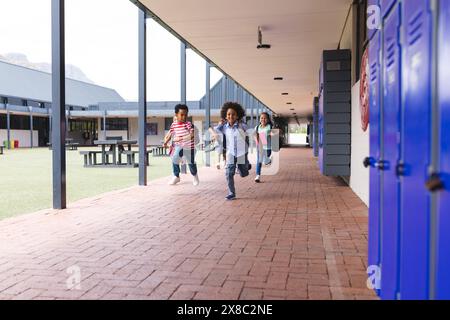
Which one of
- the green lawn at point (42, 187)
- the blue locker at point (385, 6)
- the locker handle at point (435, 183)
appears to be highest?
the blue locker at point (385, 6)

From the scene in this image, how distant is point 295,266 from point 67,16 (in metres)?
4.63

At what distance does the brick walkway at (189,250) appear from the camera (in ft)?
9.41

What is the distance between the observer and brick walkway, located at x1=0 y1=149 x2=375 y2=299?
9.41 ft

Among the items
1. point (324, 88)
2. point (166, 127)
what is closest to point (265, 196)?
point (324, 88)

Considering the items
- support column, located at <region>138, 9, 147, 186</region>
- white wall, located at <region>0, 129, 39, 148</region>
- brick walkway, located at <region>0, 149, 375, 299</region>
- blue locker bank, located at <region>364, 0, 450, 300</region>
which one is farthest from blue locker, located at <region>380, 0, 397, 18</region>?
white wall, located at <region>0, 129, 39, 148</region>

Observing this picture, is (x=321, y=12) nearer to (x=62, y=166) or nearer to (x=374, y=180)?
(x=62, y=166)

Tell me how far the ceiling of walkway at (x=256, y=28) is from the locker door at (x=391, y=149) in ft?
15.3

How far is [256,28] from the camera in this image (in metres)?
8.11

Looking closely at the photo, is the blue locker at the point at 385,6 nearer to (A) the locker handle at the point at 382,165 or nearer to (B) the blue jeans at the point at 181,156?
(A) the locker handle at the point at 382,165

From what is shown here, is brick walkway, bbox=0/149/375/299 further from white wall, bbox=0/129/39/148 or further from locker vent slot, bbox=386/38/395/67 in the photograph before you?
white wall, bbox=0/129/39/148

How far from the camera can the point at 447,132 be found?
4.58 ft

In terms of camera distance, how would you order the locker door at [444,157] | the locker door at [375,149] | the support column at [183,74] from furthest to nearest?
the support column at [183,74] → the locker door at [375,149] → the locker door at [444,157]

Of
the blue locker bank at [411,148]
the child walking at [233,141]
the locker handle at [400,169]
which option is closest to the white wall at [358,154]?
the child walking at [233,141]

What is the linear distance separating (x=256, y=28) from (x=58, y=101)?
13.1 feet
